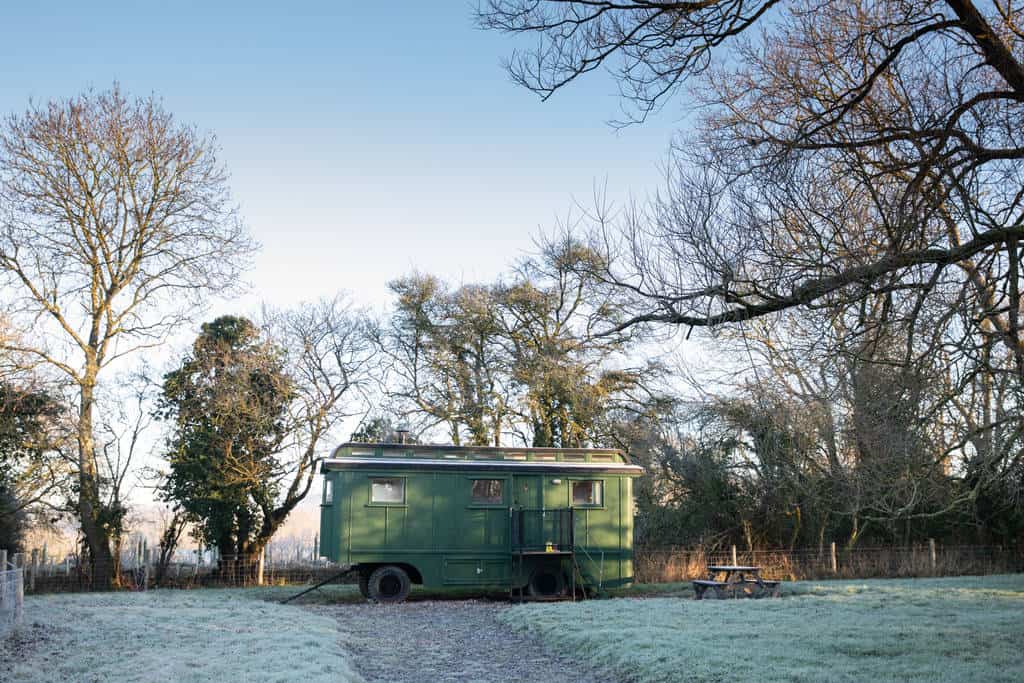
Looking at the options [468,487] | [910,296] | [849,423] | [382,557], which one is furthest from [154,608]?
[910,296]

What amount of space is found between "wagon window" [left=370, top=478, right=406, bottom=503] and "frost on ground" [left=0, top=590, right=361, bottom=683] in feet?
8.98

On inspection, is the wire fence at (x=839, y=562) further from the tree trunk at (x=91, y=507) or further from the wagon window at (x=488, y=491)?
the tree trunk at (x=91, y=507)

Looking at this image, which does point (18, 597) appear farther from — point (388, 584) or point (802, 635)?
point (802, 635)

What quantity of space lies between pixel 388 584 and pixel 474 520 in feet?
6.31

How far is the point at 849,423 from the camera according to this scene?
1261 centimetres

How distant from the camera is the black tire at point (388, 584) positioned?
17.0 metres

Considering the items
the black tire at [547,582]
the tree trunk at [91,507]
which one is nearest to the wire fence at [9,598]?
the tree trunk at [91,507]

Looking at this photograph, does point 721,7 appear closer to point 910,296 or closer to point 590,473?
point 910,296

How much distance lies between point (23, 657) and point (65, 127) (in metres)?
14.2

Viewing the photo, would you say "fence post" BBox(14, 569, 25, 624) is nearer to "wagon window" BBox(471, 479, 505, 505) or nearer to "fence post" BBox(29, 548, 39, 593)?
"fence post" BBox(29, 548, 39, 593)

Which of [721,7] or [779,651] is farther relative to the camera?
[779,651]

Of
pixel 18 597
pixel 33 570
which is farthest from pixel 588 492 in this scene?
pixel 33 570

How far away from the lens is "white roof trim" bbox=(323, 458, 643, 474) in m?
17.1

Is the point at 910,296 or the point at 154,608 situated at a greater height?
the point at 910,296
